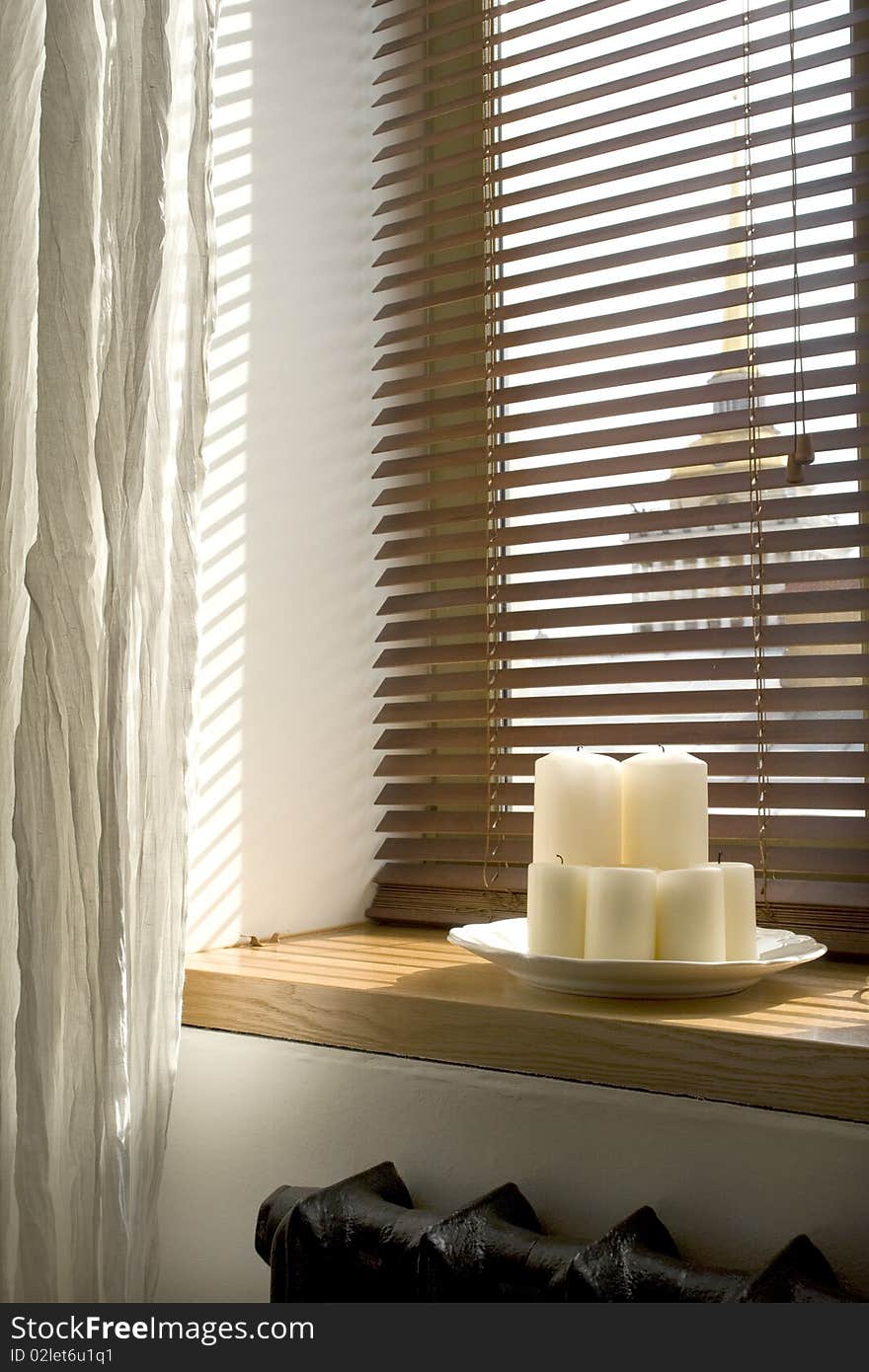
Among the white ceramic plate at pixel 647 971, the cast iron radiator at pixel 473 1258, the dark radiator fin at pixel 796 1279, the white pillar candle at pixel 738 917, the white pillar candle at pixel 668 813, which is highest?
the white pillar candle at pixel 668 813

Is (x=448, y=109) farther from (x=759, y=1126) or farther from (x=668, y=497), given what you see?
(x=759, y=1126)

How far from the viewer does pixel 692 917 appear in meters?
→ 0.90

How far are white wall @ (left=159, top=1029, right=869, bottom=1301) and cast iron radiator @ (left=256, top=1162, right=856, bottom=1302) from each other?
1.3 inches

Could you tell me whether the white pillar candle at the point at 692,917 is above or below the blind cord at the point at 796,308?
below

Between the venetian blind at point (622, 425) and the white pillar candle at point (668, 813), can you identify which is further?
the venetian blind at point (622, 425)

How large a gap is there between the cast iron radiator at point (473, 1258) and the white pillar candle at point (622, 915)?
18 cm

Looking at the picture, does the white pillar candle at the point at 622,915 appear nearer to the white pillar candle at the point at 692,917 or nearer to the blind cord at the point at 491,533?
the white pillar candle at the point at 692,917

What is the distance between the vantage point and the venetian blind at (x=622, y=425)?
3.75 feet

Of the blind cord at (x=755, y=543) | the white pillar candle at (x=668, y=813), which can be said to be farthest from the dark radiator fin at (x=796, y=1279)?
the blind cord at (x=755, y=543)

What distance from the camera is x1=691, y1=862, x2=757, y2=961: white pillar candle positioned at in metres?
0.93

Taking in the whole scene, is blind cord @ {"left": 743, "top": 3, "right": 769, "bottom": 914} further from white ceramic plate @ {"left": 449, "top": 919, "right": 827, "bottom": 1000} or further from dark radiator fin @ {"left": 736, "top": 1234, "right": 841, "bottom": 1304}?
dark radiator fin @ {"left": 736, "top": 1234, "right": 841, "bottom": 1304}

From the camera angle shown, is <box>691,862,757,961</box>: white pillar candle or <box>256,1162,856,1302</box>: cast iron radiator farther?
<box>691,862,757,961</box>: white pillar candle

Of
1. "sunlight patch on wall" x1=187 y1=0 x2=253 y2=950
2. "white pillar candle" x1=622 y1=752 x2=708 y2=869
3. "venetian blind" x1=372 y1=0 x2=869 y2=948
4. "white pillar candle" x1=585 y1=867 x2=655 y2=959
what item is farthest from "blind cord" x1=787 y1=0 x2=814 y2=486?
"sunlight patch on wall" x1=187 y1=0 x2=253 y2=950

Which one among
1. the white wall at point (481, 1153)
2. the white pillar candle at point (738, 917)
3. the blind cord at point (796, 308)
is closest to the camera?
the white wall at point (481, 1153)
